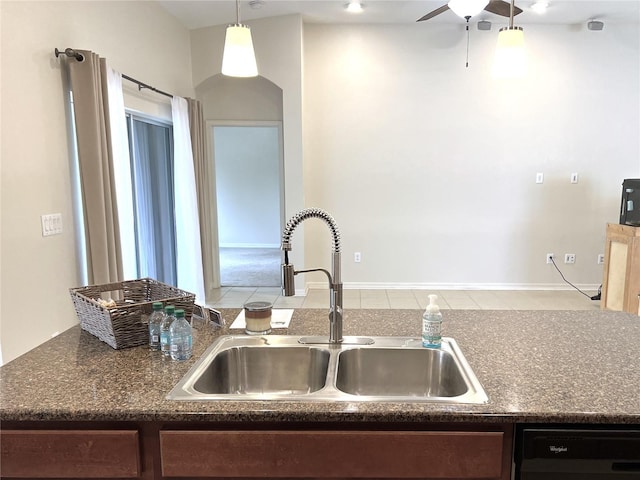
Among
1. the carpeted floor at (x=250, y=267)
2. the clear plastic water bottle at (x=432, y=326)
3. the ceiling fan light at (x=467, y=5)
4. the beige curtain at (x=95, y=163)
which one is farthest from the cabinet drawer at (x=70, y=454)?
the carpeted floor at (x=250, y=267)

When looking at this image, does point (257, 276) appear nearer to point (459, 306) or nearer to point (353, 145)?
point (353, 145)

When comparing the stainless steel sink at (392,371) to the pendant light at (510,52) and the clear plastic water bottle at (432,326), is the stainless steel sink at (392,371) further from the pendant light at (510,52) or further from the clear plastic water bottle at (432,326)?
the pendant light at (510,52)

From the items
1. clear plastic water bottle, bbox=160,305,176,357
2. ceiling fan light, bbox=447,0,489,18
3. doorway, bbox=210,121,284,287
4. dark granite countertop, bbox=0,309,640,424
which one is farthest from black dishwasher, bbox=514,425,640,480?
doorway, bbox=210,121,284,287

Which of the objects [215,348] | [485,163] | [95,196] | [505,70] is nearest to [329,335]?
[215,348]

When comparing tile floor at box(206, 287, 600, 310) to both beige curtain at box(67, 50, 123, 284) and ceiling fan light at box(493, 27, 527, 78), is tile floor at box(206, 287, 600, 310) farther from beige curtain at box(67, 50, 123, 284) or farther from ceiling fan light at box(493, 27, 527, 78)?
ceiling fan light at box(493, 27, 527, 78)

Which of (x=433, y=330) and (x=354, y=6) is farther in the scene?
(x=354, y=6)

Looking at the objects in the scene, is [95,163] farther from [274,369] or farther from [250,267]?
[250,267]

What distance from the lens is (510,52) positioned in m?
1.83

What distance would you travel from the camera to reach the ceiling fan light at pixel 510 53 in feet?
5.97

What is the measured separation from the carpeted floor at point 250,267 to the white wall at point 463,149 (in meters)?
1.01

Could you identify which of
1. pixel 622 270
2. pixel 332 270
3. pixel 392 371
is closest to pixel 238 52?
pixel 332 270

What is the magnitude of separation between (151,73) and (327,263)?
9.11 feet

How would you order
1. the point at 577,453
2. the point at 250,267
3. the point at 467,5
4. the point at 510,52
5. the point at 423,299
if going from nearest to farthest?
the point at 577,453, the point at 510,52, the point at 467,5, the point at 423,299, the point at 250,267

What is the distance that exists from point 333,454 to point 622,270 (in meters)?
4.07
